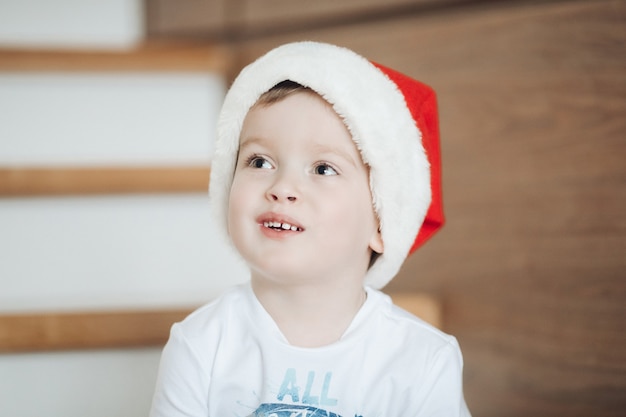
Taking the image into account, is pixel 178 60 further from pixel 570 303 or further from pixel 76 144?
pixel 570 303

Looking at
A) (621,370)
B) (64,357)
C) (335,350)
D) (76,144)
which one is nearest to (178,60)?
(76,144)

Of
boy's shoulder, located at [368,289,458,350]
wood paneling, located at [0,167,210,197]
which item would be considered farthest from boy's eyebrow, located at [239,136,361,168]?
wood paneling, located at [0,167,210,197]

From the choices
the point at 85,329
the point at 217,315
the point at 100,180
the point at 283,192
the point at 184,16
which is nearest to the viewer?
the point at 283,192

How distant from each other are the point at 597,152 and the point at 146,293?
859 millimetres

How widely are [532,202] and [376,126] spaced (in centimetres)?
50

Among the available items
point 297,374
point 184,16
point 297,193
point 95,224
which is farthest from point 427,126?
point 184,16

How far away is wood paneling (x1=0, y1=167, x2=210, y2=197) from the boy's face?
22.6 inches

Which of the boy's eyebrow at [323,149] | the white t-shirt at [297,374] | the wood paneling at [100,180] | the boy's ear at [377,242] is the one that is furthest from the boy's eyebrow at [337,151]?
the wood paneling at [100,180]

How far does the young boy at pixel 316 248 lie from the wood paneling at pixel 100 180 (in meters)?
0.50

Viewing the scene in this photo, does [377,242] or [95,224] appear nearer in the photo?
[377,242]

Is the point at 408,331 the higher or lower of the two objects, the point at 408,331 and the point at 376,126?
the lower

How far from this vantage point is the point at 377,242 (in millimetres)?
957

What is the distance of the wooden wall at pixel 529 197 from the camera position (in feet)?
3.94

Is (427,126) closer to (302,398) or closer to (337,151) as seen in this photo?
(337,151)
